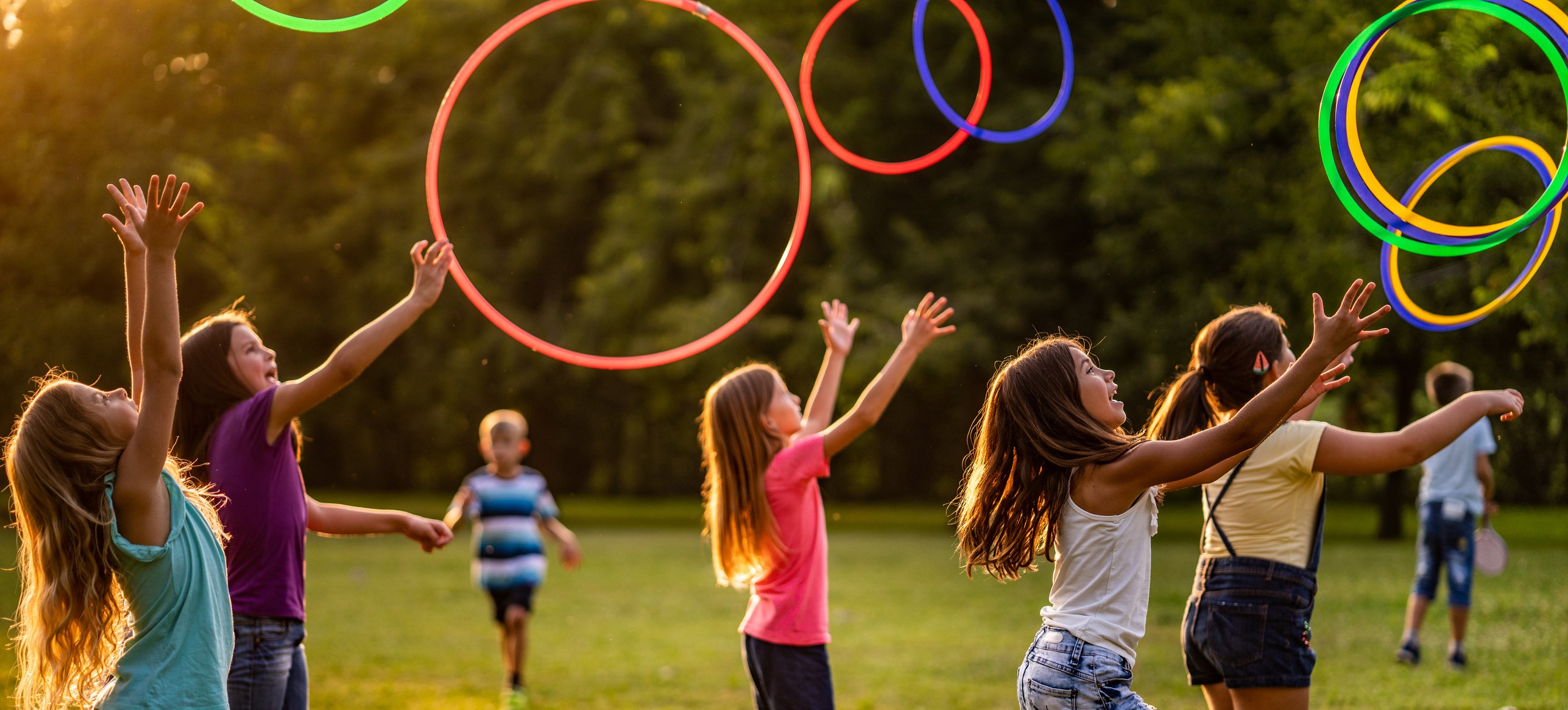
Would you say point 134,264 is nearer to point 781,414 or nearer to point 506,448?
point 781,414

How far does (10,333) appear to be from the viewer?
10.4 m

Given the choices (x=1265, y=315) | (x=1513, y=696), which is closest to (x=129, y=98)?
(x=1265, y=315)

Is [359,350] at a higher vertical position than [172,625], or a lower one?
higher

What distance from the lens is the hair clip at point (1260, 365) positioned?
14.0 ft

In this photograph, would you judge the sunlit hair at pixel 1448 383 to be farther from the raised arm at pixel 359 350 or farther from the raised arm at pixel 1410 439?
the raised arm at pixel 359 350

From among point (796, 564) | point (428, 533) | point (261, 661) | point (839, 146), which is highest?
point (839, 146)

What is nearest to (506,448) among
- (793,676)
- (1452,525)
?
(793,676)

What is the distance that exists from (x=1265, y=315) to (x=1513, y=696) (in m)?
4.29

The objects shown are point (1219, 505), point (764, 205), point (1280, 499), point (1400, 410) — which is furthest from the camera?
point (764, 205)

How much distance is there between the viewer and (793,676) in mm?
4449

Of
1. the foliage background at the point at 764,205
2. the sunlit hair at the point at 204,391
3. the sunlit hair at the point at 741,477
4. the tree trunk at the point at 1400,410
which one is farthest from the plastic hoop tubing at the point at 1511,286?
the tree trunk at the point at 1400,410

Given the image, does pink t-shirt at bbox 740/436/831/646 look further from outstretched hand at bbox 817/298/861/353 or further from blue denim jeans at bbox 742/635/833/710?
outstretched hand at bbox 817/298/861/353

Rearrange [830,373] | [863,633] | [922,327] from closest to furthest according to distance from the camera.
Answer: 1. [922,327]
2. [830,373]
3. [863,633]

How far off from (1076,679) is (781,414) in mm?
1715
